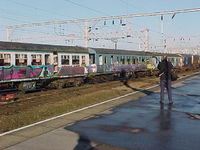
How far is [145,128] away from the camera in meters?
7.36

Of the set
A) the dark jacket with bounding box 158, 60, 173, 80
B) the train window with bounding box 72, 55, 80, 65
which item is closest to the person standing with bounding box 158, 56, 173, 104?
the dark jacket with bounding box 158, 60, 173, 80

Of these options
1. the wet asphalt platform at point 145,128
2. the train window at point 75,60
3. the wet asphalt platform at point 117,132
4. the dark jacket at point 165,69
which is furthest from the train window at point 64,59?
the wet asphalt platform at point 117,132

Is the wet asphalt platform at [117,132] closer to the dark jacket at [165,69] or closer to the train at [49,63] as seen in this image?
the dark jacket at [165,69]

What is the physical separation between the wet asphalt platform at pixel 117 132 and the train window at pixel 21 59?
342 inches

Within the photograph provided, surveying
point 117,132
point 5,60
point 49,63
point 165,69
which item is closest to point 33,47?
point 49,63

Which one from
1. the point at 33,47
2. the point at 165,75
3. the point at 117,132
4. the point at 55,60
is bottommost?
the point at 117,132

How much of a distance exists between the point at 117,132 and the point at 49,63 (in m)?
13.2

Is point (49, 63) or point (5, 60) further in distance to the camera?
point (49, 63)

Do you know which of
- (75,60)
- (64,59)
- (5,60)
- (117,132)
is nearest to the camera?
(117,132)

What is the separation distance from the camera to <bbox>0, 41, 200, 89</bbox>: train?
53.0ft

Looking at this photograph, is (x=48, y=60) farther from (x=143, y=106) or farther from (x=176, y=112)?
(x=176, y=112)

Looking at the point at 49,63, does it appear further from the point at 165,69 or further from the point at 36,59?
the point at 165,69

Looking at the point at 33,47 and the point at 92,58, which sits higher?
the point at 33,47

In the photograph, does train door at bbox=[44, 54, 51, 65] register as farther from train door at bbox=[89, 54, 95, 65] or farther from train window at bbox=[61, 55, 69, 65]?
train door at bbox=[89, 54, 95, 65]
